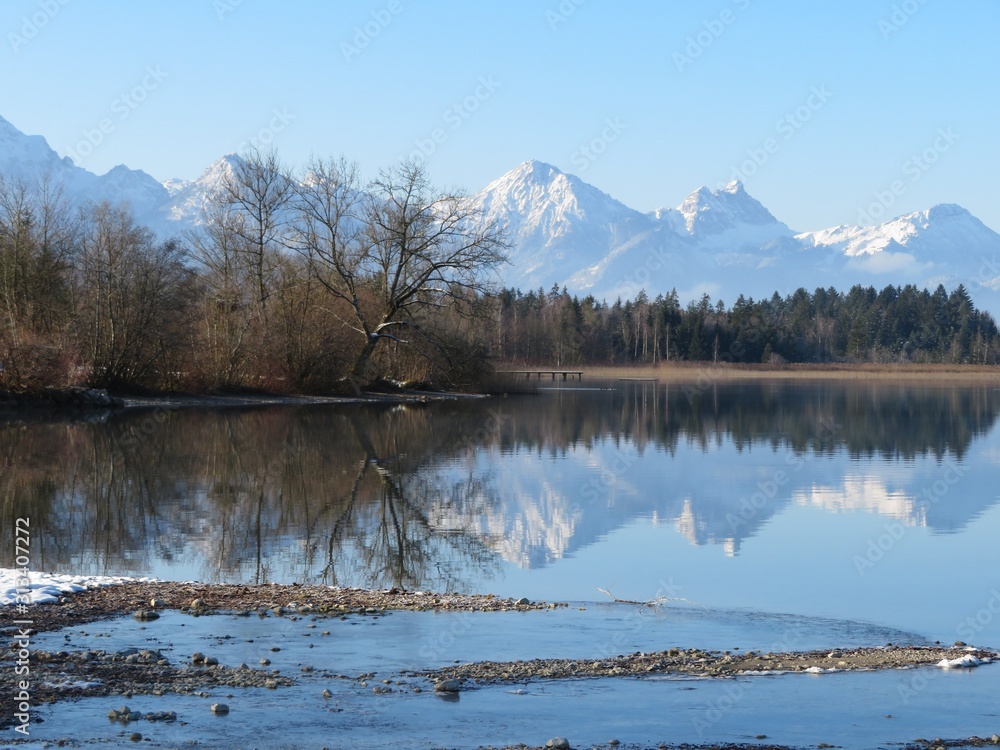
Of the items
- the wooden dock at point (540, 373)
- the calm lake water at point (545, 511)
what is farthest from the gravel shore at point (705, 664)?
the wooden dock at point (540, 373)

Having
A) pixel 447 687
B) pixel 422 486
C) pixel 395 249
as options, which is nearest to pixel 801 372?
pixel 395 249

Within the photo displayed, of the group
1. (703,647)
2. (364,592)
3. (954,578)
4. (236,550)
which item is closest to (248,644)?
(364,592)

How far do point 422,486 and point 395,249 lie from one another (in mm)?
36788

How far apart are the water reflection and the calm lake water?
72mm

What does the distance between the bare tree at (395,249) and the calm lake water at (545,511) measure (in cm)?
2029

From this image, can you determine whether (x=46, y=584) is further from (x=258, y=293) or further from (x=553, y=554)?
(x=258, y=293)

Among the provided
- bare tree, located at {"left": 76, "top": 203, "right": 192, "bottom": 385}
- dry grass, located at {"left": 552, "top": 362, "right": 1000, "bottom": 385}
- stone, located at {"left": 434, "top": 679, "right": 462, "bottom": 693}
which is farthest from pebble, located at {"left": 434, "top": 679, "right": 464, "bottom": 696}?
dry grass, located at {"left": 552, "top": 362, "right": 1000, "bottom": 385}

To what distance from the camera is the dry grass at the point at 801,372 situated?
11224 centimetres

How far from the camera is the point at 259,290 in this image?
54.2 meters

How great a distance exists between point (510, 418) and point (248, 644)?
34.3 metres

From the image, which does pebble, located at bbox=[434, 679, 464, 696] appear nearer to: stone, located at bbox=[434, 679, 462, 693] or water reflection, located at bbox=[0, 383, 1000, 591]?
stone, located at bbox=[434, 679, 462, 693]

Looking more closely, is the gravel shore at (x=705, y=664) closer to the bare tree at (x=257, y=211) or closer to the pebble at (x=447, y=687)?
the pebble at (x=447, y=687)

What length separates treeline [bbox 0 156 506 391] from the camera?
147 feet

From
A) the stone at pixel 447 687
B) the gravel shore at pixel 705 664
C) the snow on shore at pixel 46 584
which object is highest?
the snow on shore at pixel 46 584
